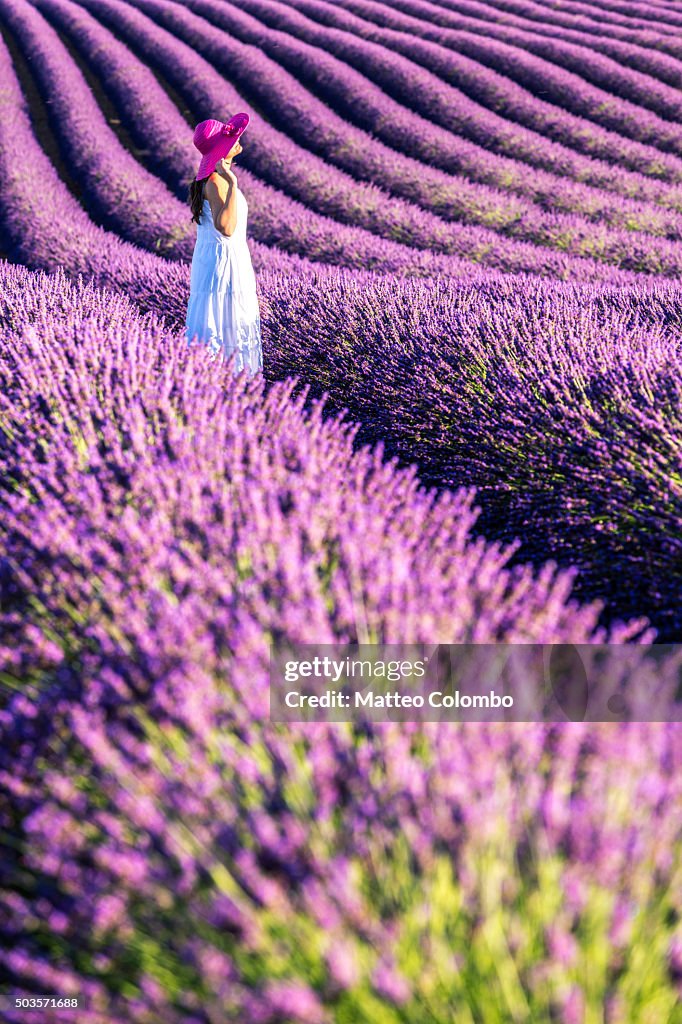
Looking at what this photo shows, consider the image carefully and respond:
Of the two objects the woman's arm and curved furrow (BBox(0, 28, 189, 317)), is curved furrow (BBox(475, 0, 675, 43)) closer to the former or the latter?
curved furrow (BBox(0, 28, 189, 317))

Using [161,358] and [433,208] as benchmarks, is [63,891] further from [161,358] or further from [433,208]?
[433,208]

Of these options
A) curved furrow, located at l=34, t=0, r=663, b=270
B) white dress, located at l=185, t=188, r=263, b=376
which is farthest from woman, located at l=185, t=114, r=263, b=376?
curved furrow, located at l=34, t=0, r=663, b=270

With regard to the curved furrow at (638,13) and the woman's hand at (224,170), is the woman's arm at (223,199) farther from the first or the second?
the curved furrow at (638,13)

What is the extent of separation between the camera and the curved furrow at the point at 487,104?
31.7ft

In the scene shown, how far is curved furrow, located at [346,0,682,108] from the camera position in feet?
43.0

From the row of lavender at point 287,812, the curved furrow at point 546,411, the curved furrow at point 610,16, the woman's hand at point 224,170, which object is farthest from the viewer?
the curved furrow at point 610,16

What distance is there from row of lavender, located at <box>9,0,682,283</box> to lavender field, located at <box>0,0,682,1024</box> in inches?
30.7

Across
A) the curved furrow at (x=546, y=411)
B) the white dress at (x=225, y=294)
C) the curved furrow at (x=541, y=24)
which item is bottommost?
the curved furrow at (x=546, y=411)

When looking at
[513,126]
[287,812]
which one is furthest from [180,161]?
[287,812]

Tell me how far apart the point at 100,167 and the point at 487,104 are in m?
6.27

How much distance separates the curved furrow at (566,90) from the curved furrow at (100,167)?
5.10 m

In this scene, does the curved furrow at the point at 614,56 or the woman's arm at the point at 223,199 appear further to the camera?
the curved furrow at the point at 614,56

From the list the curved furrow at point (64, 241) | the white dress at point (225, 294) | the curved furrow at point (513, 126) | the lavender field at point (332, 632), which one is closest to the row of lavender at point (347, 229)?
the curved furrow at point (64, 241)

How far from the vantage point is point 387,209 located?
855cm
